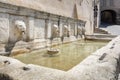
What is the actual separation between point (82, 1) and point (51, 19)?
8370mm

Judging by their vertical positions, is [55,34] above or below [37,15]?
below

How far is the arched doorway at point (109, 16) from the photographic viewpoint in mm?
27856

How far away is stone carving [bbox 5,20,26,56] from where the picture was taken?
13.1ft

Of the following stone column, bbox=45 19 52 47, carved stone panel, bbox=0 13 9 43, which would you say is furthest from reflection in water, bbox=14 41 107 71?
stone column, bbox=45 19 52 47

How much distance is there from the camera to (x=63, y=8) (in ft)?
31.0

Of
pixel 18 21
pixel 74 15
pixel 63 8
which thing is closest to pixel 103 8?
pixel 74 15

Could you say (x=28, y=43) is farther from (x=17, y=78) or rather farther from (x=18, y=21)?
(x=17, y=78)

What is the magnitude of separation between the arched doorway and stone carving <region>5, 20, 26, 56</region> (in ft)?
82.2

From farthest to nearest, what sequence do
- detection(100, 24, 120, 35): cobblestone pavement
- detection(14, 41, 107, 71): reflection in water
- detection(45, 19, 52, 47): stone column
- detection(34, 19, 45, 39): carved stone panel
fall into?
detection(100, 24, 120, 35): cobblestone pavement, detection(45, 19, 52, 47): stone column, detection(34, 19, 45, 39): carved stone panel, detection(14, 41, 107, 71): reflection in water

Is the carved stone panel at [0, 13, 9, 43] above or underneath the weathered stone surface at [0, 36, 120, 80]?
above

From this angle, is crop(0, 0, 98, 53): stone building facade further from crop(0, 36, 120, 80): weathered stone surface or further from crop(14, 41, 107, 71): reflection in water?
crop(0, 36, 120, 80): weathered stone surface

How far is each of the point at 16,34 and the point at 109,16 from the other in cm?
2626

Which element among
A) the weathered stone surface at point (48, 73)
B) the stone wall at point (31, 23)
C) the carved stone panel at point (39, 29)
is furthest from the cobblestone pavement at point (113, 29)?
the weathered stone surface at point (48, 73)

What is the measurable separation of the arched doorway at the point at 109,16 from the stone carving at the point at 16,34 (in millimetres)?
25067
